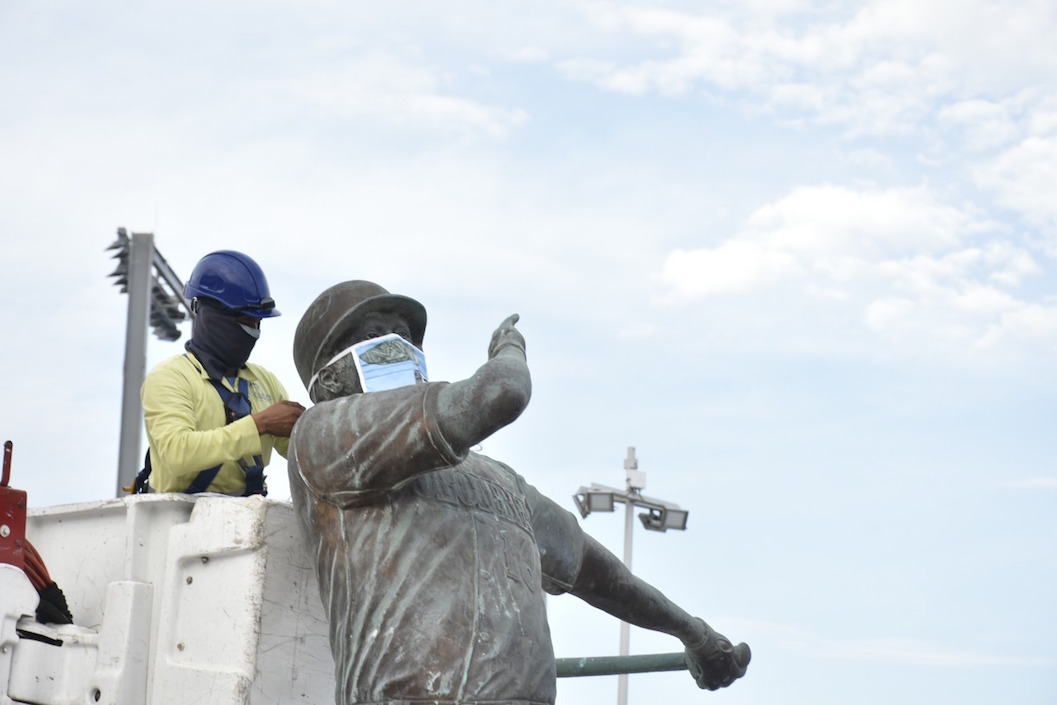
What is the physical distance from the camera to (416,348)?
189 inches

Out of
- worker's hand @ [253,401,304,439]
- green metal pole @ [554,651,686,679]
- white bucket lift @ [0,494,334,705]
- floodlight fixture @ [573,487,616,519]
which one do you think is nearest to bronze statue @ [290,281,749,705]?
white bucket lift @ [0,494,334,705]

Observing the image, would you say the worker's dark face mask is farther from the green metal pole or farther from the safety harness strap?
the green metal pole

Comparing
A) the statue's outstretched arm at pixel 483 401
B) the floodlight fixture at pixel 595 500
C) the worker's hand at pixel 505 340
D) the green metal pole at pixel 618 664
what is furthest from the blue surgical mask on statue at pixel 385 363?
the floodlight fixture at pixel 595 500

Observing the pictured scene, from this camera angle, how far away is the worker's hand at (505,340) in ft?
14.4

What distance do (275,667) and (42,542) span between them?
4.27 ft

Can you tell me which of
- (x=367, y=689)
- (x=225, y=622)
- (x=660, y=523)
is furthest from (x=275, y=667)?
(x=660, y=523)

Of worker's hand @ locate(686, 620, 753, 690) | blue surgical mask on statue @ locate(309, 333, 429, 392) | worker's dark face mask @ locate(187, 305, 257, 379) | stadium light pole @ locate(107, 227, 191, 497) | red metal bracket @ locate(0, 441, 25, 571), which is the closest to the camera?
blue surgical mask on statue @ locate(309, 333, 429, 392)

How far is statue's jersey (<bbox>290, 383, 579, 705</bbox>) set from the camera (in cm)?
419

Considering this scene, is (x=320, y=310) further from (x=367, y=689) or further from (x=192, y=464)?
(x=367, y=689)

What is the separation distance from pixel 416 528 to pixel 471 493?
0.83ft

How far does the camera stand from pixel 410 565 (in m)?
4.29

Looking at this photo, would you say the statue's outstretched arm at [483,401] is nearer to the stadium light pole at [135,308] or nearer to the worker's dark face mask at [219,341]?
the worker's dark face mask at [219,341]

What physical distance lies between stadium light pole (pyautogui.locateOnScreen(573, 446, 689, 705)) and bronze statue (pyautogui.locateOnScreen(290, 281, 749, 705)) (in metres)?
15.3

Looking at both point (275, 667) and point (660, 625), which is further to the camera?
point (660, 625)
